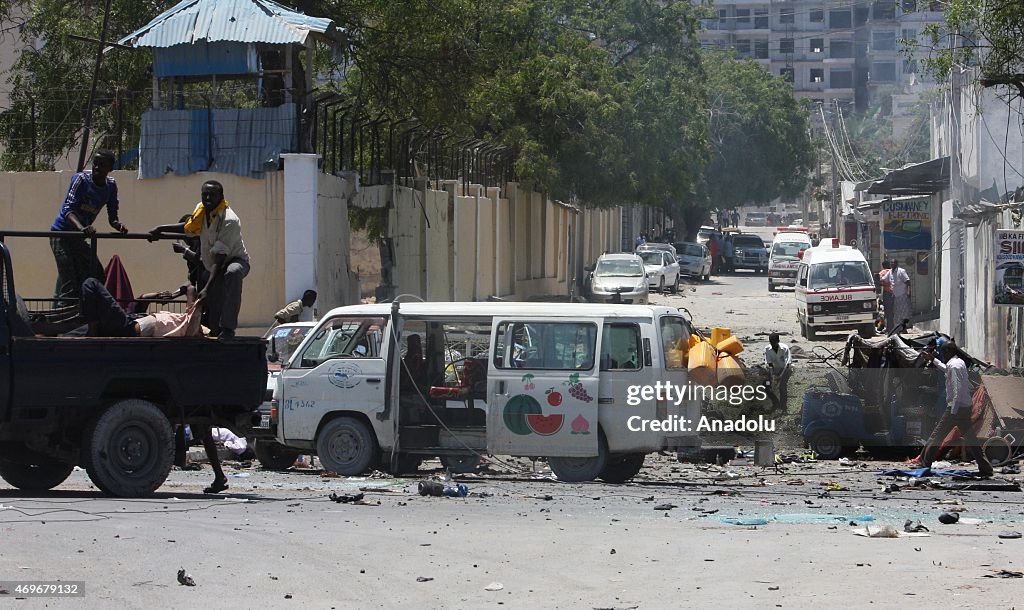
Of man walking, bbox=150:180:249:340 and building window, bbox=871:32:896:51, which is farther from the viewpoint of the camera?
building window, bbox=871:32:896:51

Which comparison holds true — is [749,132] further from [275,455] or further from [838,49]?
[275,455]

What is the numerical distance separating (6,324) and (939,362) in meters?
9.90

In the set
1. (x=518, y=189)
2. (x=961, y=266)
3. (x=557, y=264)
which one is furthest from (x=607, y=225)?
(x=961, y=266)

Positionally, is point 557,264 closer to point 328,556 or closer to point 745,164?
point 745,164

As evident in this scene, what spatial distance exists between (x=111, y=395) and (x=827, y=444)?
8370 millimetres

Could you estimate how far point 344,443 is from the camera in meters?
12.5

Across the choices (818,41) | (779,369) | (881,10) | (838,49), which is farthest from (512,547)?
(838,49)

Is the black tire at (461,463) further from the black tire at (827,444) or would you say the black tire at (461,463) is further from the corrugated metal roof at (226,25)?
the corrugated metal roof at (226,25)

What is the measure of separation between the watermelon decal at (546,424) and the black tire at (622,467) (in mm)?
680

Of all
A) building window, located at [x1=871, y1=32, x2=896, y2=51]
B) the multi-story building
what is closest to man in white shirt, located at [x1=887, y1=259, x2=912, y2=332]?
the multi-story building

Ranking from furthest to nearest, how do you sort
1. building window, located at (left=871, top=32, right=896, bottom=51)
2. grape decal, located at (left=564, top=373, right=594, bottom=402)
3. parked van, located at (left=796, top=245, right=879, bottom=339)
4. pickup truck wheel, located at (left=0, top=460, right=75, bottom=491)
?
building window, located at (left=871, top=32, right=896, bottom=51) < parked van, located at (left=796, top=245, right=879, bottom=339) < grape decal, located at (left=564, top=373, right=594, bottom=402) < pickup truck wheel, located at (left=0, top=460, right=75, bottom=491)

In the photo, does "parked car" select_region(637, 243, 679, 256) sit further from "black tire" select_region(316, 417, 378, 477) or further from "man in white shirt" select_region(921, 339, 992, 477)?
"black tire" select_region(316, 417, 378, 477)

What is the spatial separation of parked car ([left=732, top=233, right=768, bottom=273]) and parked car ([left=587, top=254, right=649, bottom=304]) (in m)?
22.0

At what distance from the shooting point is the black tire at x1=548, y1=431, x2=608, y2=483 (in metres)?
12.1
